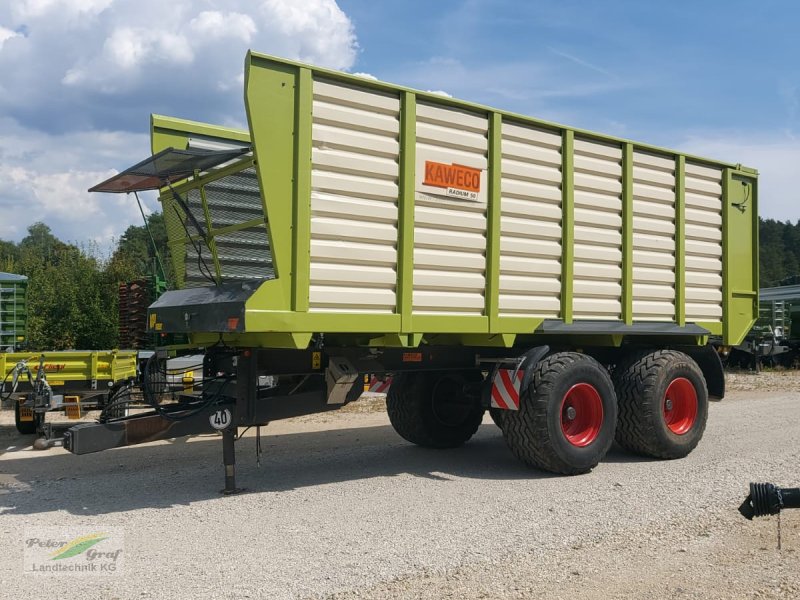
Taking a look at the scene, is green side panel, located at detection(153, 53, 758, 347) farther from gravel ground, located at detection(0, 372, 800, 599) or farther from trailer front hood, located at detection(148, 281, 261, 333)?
gravel ground, located at detection(0, 372, 800, 599)

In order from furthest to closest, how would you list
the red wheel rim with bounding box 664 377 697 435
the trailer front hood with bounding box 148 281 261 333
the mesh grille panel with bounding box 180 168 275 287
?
the red wheel rim with bounding box 664 377 697 435 < the mesh grille panel with bounding box 180 168 275 287 < the trailer front hood with bounding box 148 281 261 333

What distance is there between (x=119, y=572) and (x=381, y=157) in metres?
3.59

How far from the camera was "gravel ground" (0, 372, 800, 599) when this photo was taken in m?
4.11

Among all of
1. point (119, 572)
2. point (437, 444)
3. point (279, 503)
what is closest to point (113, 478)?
point (279, 503)

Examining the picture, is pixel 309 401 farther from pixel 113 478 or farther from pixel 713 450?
pixel 713 450

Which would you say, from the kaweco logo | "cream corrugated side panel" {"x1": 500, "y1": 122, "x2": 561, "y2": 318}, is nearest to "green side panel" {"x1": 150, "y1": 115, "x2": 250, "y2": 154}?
the kaweco logo

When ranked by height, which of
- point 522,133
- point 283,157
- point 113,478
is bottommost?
point 113,478

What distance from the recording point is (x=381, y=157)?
607 centimetres

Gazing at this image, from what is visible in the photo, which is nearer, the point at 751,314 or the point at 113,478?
the point at 113,478

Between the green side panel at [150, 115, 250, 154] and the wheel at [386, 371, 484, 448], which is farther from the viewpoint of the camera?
the wheel at [386, 371, 484, 448]

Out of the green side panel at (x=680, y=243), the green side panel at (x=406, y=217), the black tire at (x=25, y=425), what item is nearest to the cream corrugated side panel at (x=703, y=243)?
the green side panel at (x=680, y=243)

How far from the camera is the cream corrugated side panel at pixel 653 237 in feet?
25.7

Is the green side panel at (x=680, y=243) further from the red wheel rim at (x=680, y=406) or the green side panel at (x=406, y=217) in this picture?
the green side panel at (x=406, y=217)

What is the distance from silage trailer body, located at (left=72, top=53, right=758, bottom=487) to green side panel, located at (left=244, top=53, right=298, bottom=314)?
0.04 feet
